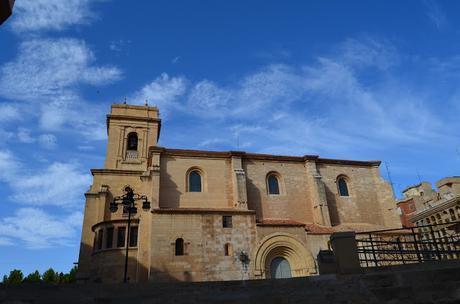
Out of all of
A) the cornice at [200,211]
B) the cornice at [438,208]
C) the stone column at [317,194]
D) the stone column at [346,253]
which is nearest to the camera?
the stone column at [346,253]

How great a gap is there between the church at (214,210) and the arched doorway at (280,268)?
6 cm

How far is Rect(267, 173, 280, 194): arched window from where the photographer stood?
2756 centimetres

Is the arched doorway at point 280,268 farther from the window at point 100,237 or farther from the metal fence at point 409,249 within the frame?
the window at point 100,237

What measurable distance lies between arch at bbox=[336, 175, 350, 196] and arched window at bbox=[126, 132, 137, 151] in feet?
63.2

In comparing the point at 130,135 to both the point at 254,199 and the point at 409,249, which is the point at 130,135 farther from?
the point at 409,249

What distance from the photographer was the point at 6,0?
4.52m

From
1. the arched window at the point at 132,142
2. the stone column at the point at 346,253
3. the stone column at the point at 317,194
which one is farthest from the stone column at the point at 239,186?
the stone column at the point at 346,253

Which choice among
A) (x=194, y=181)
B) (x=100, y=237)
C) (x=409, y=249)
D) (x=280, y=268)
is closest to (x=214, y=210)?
(x=194, y=181)

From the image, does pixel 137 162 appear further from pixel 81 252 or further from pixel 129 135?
pixel 81 252

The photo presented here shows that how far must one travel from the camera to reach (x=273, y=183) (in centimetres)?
2794

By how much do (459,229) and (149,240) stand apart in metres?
20.9

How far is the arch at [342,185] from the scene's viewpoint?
2945cm

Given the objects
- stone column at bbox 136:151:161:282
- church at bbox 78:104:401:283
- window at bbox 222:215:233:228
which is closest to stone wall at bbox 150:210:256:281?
church at bbox 78:104:401:283

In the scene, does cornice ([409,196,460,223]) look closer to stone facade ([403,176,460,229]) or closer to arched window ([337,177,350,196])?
stone facade ([403,176,460,229])
